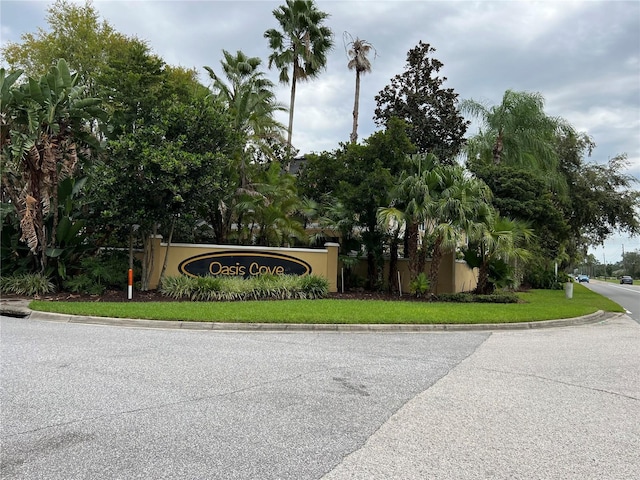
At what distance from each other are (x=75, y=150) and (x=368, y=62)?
22.4 m

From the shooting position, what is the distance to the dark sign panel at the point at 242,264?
18.0 metres

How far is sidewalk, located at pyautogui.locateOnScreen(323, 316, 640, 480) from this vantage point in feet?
12.0

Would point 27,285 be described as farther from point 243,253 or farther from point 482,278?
point 482,278

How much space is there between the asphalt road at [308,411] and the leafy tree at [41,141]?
326 inches

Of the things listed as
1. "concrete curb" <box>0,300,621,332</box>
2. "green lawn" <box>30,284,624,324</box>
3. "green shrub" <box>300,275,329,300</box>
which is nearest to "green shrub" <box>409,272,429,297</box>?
"green lawn" <box>30,284,624,324</box>

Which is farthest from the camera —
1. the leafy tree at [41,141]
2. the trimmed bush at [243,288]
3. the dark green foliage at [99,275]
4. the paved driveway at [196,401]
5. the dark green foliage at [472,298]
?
the dark green foliage at [472,298]

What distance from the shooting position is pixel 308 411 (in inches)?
191

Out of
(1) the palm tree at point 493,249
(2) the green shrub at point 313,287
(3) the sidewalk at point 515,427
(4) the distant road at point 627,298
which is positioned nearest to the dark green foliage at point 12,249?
(2) the green shrub at point 313,287

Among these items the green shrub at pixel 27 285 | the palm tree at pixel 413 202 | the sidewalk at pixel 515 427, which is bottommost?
the sidewalk at pixel 515 427

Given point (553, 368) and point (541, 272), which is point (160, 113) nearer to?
point (553, 368)

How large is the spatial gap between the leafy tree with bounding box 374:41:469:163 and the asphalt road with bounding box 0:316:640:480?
18931 millimetres

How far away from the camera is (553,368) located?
24.2 feet

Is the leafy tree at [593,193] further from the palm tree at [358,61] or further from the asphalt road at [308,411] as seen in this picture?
the asphalt road at [308,411]

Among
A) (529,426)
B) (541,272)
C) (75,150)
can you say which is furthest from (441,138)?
(529,426)
